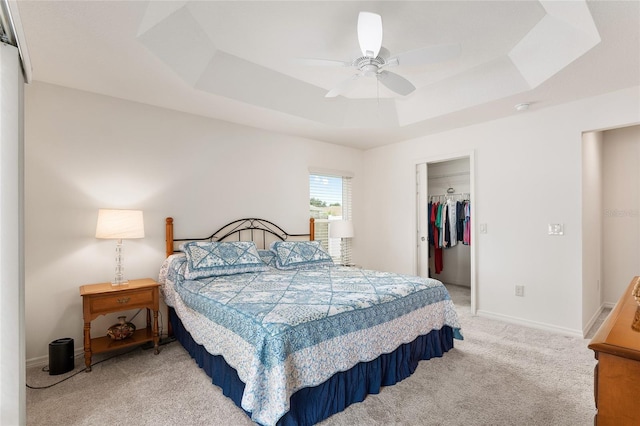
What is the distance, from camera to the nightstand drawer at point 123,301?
2666mm

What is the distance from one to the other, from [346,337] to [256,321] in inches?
24.4

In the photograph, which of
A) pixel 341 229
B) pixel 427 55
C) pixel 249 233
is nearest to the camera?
pixel 427 55

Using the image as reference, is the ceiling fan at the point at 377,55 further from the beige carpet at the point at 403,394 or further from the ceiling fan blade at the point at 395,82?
the beige carpet at the point at 403,394

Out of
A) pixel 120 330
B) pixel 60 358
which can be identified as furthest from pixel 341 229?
pixel 60 358

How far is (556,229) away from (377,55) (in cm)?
283

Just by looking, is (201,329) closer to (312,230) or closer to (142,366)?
(142,366)

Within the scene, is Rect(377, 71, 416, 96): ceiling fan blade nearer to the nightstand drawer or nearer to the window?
the window

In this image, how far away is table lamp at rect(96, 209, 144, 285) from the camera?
2.75 m

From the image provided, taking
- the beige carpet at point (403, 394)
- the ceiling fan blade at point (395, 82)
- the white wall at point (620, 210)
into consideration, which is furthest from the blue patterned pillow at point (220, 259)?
the white wall at point (620, 210)

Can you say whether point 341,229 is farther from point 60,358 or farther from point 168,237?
point 60,358

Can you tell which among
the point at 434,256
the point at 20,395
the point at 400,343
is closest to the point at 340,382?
the point at 400,343

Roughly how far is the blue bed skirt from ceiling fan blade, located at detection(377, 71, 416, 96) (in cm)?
213

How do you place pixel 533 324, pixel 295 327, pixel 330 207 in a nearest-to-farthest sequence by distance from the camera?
pixel 295 327
pixel 533 324
pixel 330 207

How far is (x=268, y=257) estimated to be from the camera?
3766mm
